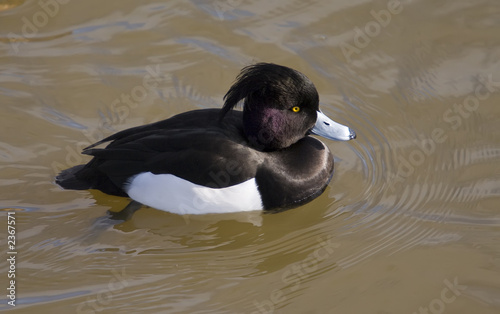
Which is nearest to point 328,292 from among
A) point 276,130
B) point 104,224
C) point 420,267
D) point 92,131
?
point 420,267

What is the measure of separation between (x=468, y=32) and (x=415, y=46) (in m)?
0.64

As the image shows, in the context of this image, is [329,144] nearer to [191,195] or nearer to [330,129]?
[330,129]

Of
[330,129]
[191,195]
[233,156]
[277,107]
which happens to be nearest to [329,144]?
[330,129]

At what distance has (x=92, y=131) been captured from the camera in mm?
6711

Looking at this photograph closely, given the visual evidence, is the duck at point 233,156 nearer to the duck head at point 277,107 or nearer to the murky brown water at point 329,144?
the duck head at point 277,107

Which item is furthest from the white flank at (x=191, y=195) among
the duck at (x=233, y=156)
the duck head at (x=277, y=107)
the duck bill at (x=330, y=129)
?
the duck bill at (x=330, y=129)

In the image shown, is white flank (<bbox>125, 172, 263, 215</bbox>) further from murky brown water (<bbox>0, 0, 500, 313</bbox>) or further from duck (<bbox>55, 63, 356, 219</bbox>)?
murky brown water (<bbox>0, 0, 500, 313</bbox>)

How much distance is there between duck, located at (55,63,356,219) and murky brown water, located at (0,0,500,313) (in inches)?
10.3

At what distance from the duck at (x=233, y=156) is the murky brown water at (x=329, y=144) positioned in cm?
26

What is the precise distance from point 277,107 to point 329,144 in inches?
47.9

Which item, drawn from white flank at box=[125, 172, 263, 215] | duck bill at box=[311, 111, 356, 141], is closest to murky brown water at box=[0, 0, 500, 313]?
white flank at box=[125, 172, 263, 215]

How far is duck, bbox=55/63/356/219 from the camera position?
556cm

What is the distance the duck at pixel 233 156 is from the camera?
5.56 meters

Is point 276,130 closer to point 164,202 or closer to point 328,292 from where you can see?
point 164,202
